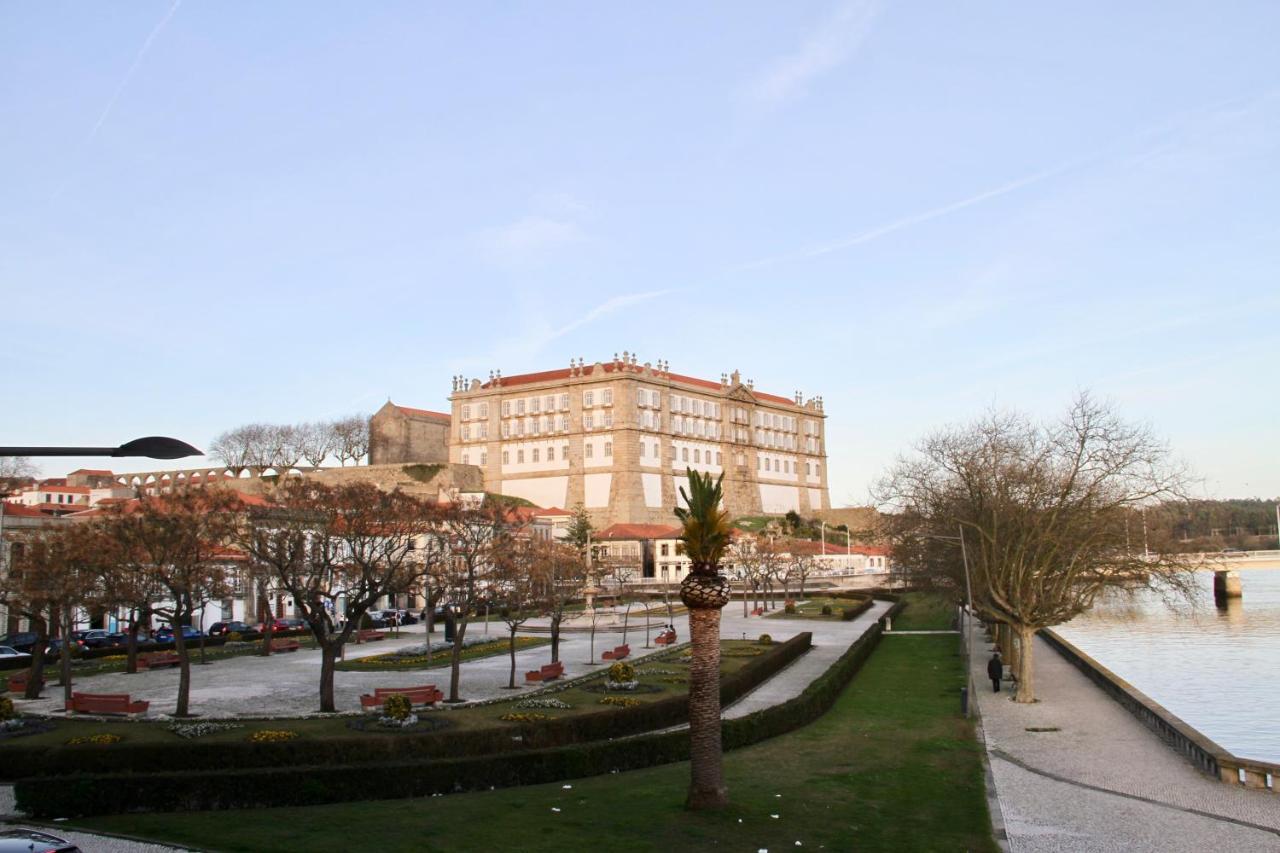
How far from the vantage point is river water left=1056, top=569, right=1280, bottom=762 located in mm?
33569

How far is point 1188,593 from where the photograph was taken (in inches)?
1305

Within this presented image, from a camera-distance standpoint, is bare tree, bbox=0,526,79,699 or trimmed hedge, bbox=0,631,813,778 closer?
trimmed hedge, bbox=0,631,813,778

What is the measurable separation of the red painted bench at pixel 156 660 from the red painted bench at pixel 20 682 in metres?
4.81

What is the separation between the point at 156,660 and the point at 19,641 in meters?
11.6

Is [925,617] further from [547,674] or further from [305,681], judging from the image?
[305,681]

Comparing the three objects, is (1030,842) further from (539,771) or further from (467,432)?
(467,432)

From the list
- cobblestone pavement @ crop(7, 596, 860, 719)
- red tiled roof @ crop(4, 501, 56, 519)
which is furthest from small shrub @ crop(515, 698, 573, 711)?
red tiled roof @ crop(4, 501, 56, 519)

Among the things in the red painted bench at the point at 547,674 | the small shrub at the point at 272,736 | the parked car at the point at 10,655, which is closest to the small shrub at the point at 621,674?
the red painted bench at the point at 547,674

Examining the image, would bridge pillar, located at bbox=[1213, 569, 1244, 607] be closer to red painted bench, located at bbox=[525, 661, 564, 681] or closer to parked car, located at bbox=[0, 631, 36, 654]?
red painted bench, located at bbox=[525, 661, 564, 681]

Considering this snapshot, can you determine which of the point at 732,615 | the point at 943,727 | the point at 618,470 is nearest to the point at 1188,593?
the point at 943,727

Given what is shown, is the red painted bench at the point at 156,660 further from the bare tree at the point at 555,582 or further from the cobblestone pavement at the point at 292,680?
the bare tree at the point at 555,582

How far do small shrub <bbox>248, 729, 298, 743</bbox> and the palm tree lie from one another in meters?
9.51

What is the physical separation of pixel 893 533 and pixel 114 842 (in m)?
43.1

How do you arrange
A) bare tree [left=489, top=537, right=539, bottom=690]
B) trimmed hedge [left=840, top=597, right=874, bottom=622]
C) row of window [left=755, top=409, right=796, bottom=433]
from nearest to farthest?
bare tree [left=489, top=537, right=539, bottom=690] → trimmed hedge [left=840, top=597, right=874, bottom=622] → row of window [left=755, top=409, right=796, bottom=433]
